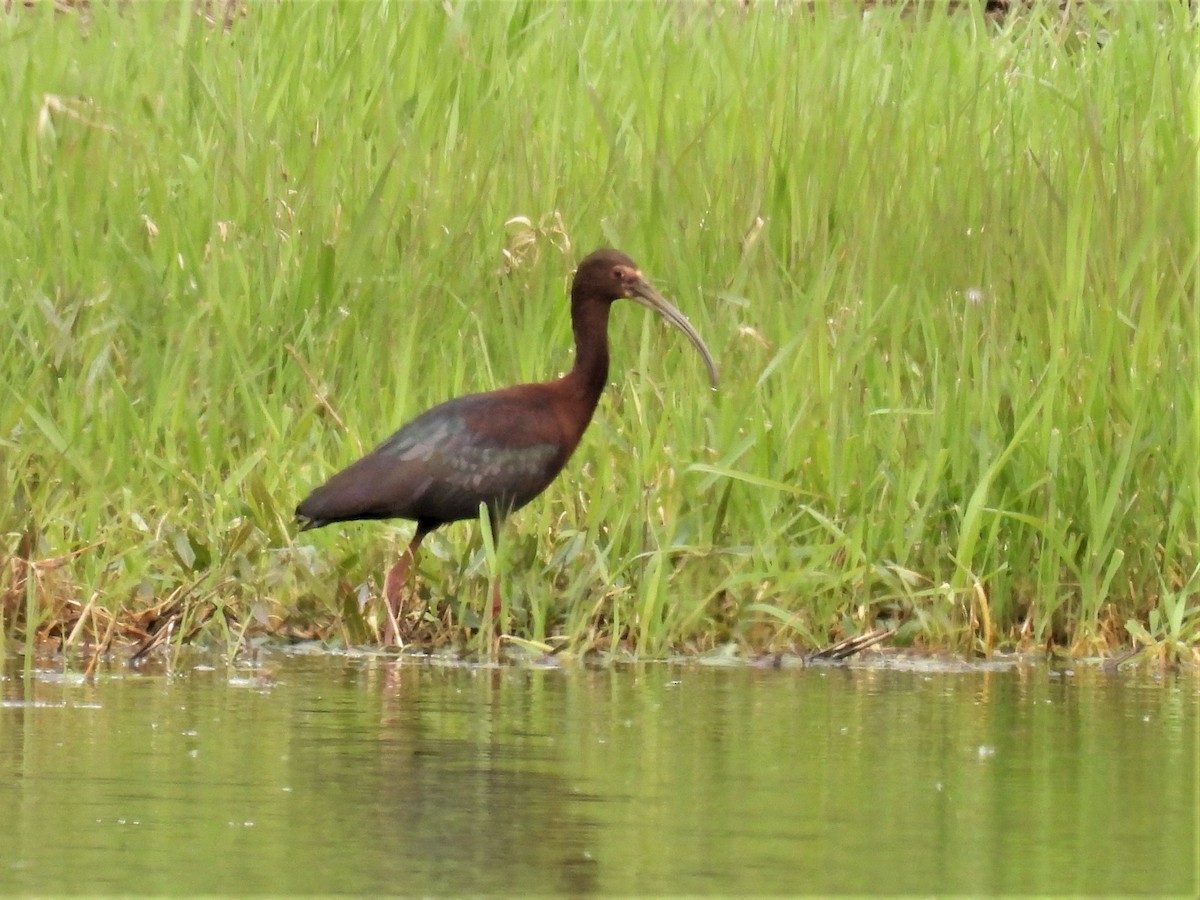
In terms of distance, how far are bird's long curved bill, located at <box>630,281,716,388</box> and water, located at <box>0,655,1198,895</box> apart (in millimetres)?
1638

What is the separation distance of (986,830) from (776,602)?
270cm

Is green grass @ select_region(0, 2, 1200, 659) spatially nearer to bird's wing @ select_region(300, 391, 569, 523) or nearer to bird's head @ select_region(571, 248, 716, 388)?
bird's wing @ select_region(300, 391, 569, 523)

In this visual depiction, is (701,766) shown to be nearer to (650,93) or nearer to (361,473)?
(361,473)

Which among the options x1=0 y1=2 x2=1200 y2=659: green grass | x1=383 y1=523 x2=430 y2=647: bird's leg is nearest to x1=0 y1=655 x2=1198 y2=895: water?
x1=383 y1=523 x2=430 y2=647: bird's leg

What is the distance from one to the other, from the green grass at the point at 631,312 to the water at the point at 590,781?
1.90 ft

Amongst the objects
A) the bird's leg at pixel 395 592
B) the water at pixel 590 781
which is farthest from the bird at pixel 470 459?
the water at pixel 590 781

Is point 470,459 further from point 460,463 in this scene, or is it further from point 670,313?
point 670,313

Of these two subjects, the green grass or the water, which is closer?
the water

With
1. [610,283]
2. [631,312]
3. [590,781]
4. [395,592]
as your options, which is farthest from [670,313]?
[590,781]

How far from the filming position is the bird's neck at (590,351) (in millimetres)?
8312

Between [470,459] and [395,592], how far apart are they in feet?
2.08

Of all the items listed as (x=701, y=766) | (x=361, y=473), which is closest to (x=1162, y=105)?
(x=361, y=473)

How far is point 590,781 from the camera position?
17.0 feet

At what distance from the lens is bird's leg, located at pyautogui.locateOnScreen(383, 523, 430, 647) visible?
7.29 metres
